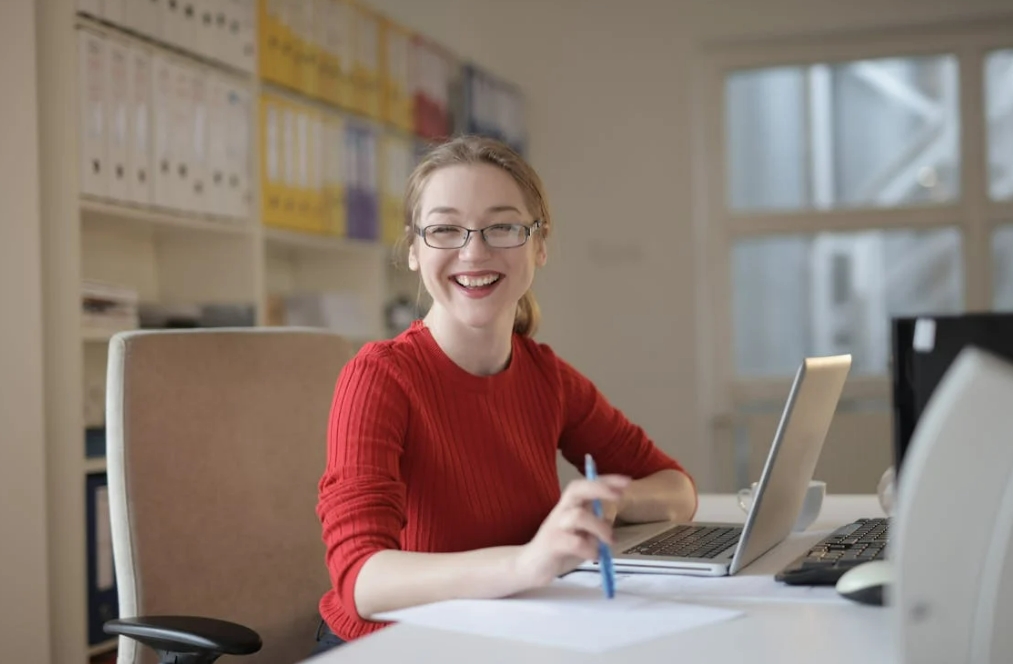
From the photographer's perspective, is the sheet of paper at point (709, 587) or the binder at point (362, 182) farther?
the binder at point (362, 182)

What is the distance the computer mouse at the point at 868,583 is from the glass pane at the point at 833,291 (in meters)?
4.05

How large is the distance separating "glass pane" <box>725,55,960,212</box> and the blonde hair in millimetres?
3711

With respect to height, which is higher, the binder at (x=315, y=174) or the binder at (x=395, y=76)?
the binder at (x=395, y=76)

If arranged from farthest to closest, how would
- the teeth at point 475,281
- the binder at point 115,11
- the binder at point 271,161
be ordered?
the binder at point 271,161 < the binder at point 115,11 < the teeth at point 475,281

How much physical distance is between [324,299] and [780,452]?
2606mm

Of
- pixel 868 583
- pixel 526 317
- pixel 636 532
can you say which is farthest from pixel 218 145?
pixel 868 583

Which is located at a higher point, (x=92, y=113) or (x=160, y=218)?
(x=92, y=113)

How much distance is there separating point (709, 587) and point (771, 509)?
16 centimetres

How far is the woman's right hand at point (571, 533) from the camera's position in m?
1.05

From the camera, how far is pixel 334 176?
363 cm

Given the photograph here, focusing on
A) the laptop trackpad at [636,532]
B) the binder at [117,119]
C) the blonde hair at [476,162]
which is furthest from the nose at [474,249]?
the binder at [117,119]

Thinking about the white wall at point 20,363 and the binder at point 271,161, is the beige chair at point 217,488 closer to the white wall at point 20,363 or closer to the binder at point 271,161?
the white wall at point 20,363

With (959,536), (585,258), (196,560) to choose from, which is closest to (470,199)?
(196,560)

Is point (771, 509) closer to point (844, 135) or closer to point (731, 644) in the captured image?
point (731, 644)
